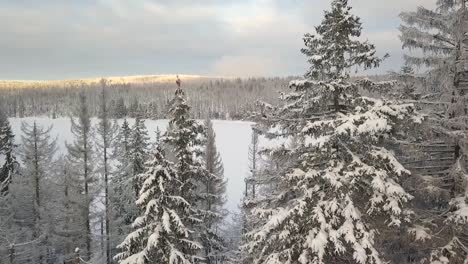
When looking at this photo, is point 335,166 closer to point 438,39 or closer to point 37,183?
point 438,39

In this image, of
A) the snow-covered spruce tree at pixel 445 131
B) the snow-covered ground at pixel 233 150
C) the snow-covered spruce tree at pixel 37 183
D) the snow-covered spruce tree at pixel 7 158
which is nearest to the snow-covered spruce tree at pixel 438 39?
the snow-covered spruce tree at pixel 445 131

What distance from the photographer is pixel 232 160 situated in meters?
94.8

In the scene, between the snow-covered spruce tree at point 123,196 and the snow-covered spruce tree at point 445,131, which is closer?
the snow-covered spruce tree at point 445,131

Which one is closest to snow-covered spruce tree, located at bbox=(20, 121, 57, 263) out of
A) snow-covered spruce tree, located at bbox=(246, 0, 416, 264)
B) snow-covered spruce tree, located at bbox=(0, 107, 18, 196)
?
snow-covered spruce tree, located at bbox=(0, 107, 18, 196)

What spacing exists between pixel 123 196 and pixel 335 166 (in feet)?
88.2

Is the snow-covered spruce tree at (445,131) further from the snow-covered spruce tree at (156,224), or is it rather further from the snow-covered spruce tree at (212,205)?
the snow-covered spruce tree at (212,205)

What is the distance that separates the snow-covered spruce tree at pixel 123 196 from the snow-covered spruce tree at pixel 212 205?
5480mm

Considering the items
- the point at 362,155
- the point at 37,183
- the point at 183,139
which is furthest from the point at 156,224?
the point at 37,183

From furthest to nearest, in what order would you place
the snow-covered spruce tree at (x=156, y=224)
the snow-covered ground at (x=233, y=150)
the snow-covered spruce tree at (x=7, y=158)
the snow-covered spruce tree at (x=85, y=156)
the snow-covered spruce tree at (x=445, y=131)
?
the snow-covered ground at (x=233, y=150) < the snow-covered spruce tree at (x=7, y=158) < the snow-covered spruce tree at (x=85, y=156) < the snow-covered spruce tree at (x=156, y=224) < the snow-covered spruce tree at (x=445, y=131)

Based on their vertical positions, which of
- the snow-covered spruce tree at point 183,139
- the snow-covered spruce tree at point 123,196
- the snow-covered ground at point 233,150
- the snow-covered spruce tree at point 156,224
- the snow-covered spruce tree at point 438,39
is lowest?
the snow-covered ground at point 233,150

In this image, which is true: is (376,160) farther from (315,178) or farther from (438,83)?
(438,83)

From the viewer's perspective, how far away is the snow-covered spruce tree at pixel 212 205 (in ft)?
64.5

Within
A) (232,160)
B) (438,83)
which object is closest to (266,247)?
(438,83)

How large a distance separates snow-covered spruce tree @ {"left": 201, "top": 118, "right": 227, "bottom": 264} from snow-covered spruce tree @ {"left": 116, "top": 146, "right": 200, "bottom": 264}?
11.1 feet
